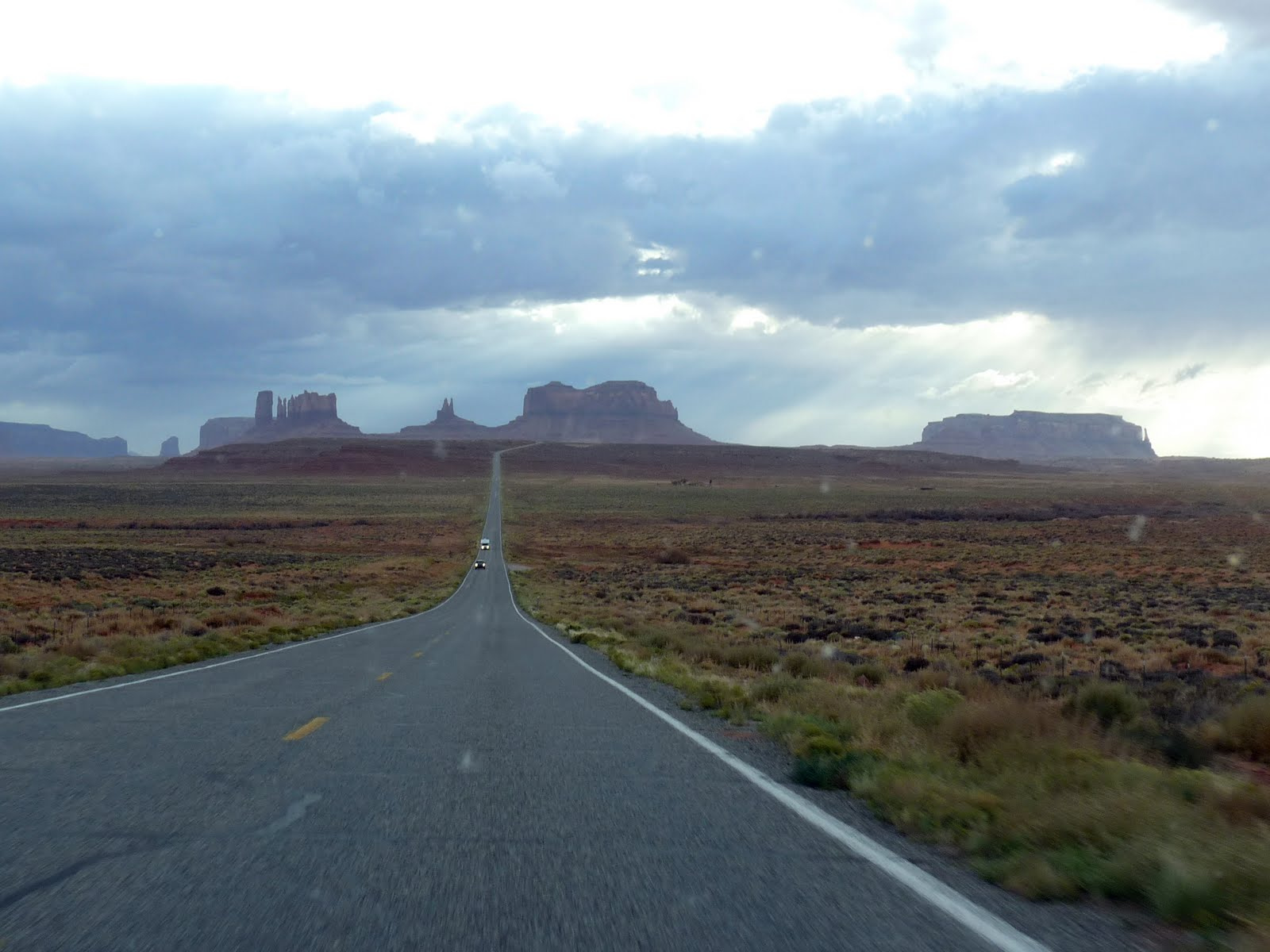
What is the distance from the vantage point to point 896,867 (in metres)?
5.64

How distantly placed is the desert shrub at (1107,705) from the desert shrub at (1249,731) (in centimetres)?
117

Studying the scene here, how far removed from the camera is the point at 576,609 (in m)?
34.5

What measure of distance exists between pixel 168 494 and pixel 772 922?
13991 centimetres

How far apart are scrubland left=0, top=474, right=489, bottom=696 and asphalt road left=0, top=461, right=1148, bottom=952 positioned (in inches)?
284

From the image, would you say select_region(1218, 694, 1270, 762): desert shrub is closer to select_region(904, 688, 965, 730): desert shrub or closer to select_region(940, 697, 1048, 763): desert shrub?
select_region(940, 697, 1048, 763): desert shrub

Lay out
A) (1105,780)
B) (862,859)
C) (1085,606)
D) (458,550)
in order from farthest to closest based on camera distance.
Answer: (458,550), (1085,606), (1105,780), (862,859)

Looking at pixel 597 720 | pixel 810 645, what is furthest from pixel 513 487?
pixel 597 720

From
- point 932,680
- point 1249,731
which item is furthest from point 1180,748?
point 932,680

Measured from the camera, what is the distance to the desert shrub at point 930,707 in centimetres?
975

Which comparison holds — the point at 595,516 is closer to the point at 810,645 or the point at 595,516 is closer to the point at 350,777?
the point at 810,645

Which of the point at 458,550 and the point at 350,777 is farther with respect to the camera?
the point at 458,550

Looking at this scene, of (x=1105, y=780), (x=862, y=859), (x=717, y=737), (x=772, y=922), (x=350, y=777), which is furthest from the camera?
(x=717, y=737)

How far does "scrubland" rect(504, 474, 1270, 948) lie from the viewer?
5.66 meters

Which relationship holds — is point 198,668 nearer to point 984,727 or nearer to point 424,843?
point 424,843
